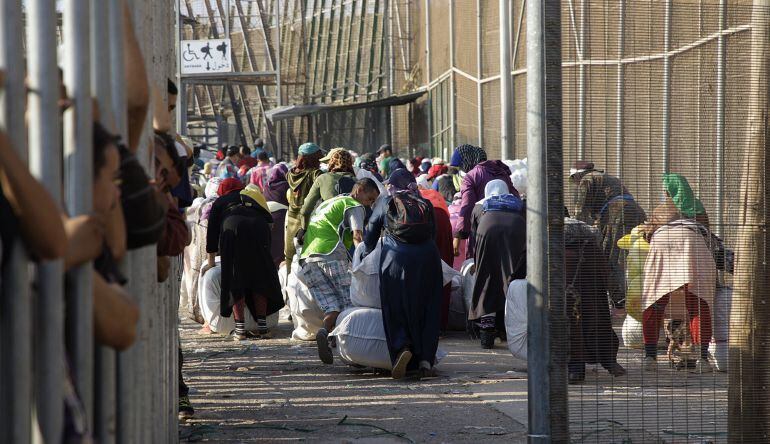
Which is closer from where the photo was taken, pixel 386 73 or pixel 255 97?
pixel 386 73

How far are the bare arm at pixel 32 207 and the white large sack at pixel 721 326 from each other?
3.90 meters

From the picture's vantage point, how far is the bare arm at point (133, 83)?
3.88 metres

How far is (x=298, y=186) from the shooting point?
12414mm

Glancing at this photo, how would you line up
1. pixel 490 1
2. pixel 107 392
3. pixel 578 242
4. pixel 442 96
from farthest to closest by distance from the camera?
pixel 442 96
pixel 490 1
pixel 578 242
pixel 107 392

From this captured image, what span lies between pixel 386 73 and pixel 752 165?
28330 mm

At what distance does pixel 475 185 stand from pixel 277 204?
8.78 feet

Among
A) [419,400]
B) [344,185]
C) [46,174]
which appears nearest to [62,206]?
[46,174]

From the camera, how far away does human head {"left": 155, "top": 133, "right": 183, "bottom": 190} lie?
16.5ft

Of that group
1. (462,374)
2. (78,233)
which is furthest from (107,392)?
(462,374)

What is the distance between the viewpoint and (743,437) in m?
5.83

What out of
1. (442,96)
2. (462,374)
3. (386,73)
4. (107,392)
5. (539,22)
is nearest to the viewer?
(107,392)

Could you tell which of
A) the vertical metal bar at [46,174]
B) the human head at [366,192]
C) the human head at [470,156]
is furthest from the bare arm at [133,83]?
the human head at [470,156]

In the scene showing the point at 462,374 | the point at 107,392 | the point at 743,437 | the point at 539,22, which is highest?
the point at 539,22

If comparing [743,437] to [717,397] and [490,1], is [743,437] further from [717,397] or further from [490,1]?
[490,1]
